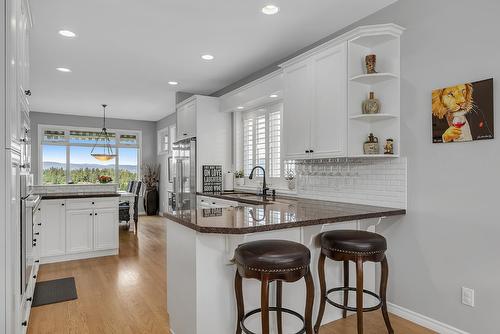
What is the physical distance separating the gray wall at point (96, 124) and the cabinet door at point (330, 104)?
7.34 meters

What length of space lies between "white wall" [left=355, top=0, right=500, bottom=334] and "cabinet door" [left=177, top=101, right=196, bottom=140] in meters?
3.34

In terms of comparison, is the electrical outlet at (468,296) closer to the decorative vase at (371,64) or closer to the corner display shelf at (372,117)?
the corner display shelf at (372,117)

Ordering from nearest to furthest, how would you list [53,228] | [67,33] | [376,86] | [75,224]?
[376,86] → [67,33] → [53,228] → [75,224]

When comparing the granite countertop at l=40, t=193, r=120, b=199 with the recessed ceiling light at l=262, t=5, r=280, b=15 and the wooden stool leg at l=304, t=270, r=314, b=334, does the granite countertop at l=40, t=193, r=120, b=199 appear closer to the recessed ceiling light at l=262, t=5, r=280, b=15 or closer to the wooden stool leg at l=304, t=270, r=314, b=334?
the recessed ceiling light at l=262, t=5, r=280, b=15

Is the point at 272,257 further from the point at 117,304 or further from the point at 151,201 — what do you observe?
the point at 151,201

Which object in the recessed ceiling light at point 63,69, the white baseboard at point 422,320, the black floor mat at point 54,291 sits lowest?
the black floor mat at point 54,291

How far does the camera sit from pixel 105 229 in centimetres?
476

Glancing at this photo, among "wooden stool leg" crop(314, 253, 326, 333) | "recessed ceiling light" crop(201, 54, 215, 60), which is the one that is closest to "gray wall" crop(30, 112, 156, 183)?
"recessed ceiling light" crop(201, 54, 215, 60)

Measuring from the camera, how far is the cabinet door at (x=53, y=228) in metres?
4.34

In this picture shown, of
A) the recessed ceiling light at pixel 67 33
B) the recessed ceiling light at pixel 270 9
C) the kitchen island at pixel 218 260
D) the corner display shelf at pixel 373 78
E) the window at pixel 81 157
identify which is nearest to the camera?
the kitchen island at pixel 218 260

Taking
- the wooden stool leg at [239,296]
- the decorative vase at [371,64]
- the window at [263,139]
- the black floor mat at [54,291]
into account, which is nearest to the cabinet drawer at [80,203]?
the black floor mat at [54,291]

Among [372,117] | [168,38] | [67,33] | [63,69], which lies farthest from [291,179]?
[63,69]

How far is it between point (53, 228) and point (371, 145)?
4.24 meters

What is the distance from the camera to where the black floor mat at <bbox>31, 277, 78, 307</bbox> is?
123 inches
